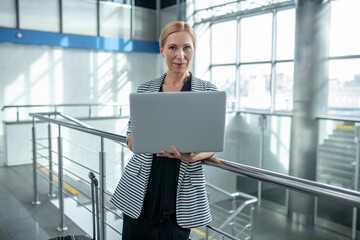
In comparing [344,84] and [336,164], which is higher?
[344,84]

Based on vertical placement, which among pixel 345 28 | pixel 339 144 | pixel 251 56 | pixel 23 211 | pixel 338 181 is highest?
pixel 345 28

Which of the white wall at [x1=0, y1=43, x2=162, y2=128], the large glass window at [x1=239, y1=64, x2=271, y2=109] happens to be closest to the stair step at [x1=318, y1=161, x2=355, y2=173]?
the large glass window at [x1=239, y1=64, x2=271, y2=109]

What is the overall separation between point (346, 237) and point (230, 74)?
4629 millimetres

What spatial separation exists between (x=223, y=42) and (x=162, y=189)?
8.42 metres

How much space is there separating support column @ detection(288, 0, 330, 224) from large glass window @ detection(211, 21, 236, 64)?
2.87 metres

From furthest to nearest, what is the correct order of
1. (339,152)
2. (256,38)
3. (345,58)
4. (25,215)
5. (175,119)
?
(256,38), (345,58), (339,152), (25,215), (175,119)

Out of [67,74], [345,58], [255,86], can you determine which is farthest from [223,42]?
[67,74]

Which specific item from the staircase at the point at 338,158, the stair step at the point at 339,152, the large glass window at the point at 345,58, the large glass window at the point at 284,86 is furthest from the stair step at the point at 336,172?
the large glass window at the point at 284,86

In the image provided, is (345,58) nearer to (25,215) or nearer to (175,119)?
(25,215)

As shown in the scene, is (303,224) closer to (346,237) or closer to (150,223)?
(346,237)

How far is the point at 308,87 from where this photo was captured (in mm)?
6066

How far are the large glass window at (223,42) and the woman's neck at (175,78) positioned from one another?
7820 millimetres

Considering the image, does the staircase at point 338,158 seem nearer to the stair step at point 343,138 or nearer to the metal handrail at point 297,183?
the stair step at point 343,138

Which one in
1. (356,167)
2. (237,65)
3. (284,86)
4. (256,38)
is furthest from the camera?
(237,65)
